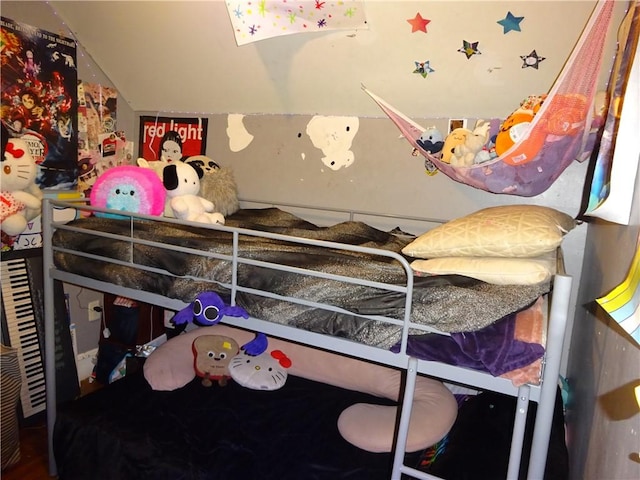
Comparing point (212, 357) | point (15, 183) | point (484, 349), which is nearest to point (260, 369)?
point (212, 357)

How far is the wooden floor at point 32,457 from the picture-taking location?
6.70 ft

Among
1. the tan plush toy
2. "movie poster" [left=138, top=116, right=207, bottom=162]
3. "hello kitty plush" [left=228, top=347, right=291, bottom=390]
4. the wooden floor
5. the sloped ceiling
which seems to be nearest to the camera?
the sloped ceiling

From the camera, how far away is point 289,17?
1938 mm

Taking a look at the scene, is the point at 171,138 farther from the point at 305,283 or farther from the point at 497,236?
the point at 497,236

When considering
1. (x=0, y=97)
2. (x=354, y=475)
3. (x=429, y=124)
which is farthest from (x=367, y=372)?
(x=0, y=97)

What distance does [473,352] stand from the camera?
3.98ft

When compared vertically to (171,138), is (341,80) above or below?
above

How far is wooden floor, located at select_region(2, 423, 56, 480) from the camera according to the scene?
6.70 feet

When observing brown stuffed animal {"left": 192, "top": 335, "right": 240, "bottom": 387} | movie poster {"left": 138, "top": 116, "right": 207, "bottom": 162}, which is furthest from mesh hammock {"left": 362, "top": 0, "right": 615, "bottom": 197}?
movie poster {"left": 138, "top": 116, "right": 207, "bottom": 162}

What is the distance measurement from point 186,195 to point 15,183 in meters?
0.82

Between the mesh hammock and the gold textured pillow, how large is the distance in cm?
30

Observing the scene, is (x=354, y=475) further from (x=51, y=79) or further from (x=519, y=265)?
(x=51, y=79)

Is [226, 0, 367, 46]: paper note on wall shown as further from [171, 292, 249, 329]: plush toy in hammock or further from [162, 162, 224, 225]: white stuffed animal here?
[171, 292, 249, 329]: plush toy in hammock

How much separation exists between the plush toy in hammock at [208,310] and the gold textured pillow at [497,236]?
0.63m
